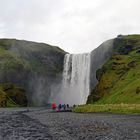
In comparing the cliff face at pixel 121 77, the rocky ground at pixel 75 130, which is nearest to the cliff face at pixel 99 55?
the cliff face at pixel 121 77

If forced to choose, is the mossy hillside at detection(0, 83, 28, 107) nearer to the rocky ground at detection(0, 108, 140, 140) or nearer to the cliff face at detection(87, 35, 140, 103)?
the cliff face at detection(87, 35, 140, 103)

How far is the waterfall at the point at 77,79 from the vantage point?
567 ft

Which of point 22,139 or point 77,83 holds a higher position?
point 77,83

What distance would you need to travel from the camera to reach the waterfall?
567 feet

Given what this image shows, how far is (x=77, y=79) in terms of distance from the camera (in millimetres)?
178125

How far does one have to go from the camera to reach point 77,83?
177250 mm

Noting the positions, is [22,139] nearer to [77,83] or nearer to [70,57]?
[77,83]

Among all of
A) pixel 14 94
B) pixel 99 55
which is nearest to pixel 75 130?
pixel 99 55

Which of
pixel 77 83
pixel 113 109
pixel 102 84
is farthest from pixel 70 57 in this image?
pixel 113 109

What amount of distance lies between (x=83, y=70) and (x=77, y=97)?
1666 cm

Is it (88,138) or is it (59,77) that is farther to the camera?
(59,77)

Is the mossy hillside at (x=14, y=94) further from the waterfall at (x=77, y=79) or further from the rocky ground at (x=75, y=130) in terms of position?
the rocky ground at (x=75, y=130)

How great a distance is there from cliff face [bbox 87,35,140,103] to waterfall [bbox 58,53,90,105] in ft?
62.3

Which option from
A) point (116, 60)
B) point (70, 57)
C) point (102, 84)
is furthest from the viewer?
point (70, 57)
